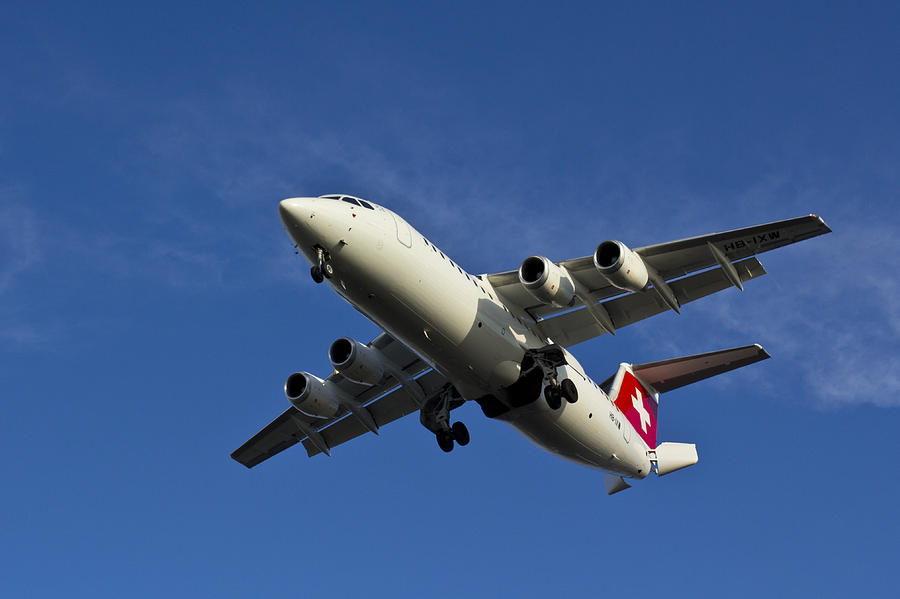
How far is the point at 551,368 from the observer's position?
19812mm

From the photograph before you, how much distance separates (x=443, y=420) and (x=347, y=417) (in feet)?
13.1

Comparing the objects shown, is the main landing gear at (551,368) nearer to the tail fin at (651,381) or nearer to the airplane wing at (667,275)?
the airplane wing at (667,275)

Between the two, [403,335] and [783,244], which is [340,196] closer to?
[403,335]

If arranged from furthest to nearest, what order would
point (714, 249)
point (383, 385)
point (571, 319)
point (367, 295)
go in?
1. point (383, 385)
2. point (571, 319)
3. point (714, 249)
4. point (367, 295)

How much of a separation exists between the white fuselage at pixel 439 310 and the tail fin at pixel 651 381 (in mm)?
2477

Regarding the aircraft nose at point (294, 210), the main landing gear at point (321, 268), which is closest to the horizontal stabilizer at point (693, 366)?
the main landing gear at point (321, 268)

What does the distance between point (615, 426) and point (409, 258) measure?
22.2 ft

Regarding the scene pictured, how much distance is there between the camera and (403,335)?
1856 cm

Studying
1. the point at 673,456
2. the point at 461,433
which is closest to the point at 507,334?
the point at 461,433

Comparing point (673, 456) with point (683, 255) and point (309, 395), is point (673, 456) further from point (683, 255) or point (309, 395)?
point (309, 395)

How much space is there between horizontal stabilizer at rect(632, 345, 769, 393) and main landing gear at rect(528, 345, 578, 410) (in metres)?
4.59

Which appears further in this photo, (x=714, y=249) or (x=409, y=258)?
(x=714, y=249)

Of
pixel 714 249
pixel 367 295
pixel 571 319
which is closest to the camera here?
pixel 367 295

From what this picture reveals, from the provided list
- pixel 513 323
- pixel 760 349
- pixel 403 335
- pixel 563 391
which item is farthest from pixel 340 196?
pixel 760 349
